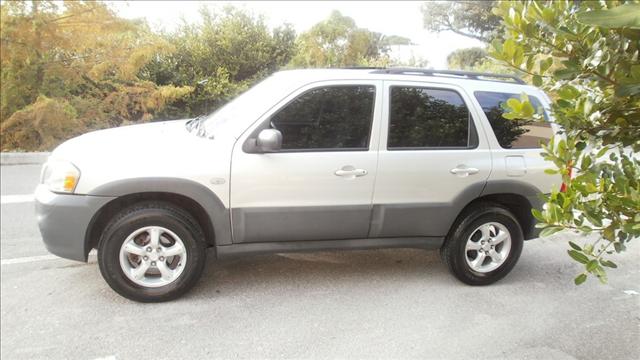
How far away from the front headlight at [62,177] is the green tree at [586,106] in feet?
9.09

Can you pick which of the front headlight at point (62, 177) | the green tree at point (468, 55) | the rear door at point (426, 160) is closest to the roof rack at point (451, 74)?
the rear door at point (426, 160)

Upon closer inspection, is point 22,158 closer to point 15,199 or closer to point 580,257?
point 15,199

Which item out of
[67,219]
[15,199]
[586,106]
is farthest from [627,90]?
[15,199]

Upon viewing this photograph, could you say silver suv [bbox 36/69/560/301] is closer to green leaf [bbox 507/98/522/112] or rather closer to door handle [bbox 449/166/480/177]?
door handle [bbox 449/166/480/177]

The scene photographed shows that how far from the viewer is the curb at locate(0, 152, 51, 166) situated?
25.7 feet

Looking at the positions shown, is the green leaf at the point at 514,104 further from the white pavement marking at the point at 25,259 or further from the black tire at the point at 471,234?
the white pavement marking at the point at 25,259

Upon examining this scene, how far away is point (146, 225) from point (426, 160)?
2126 mm

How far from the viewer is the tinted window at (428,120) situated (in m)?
3.62

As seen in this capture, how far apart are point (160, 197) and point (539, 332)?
9.34ft

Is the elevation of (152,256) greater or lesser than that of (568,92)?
lesser

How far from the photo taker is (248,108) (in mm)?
3574

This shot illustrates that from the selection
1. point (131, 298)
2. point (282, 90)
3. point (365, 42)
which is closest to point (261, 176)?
point (282, 90)

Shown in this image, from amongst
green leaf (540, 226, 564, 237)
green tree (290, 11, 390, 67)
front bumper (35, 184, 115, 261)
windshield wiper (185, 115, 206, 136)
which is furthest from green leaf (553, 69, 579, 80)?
green tree (290, 11, 390, 67)

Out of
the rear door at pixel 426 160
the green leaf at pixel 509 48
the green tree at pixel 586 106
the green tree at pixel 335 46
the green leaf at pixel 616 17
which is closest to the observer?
the green leaf at pixel 616 17
